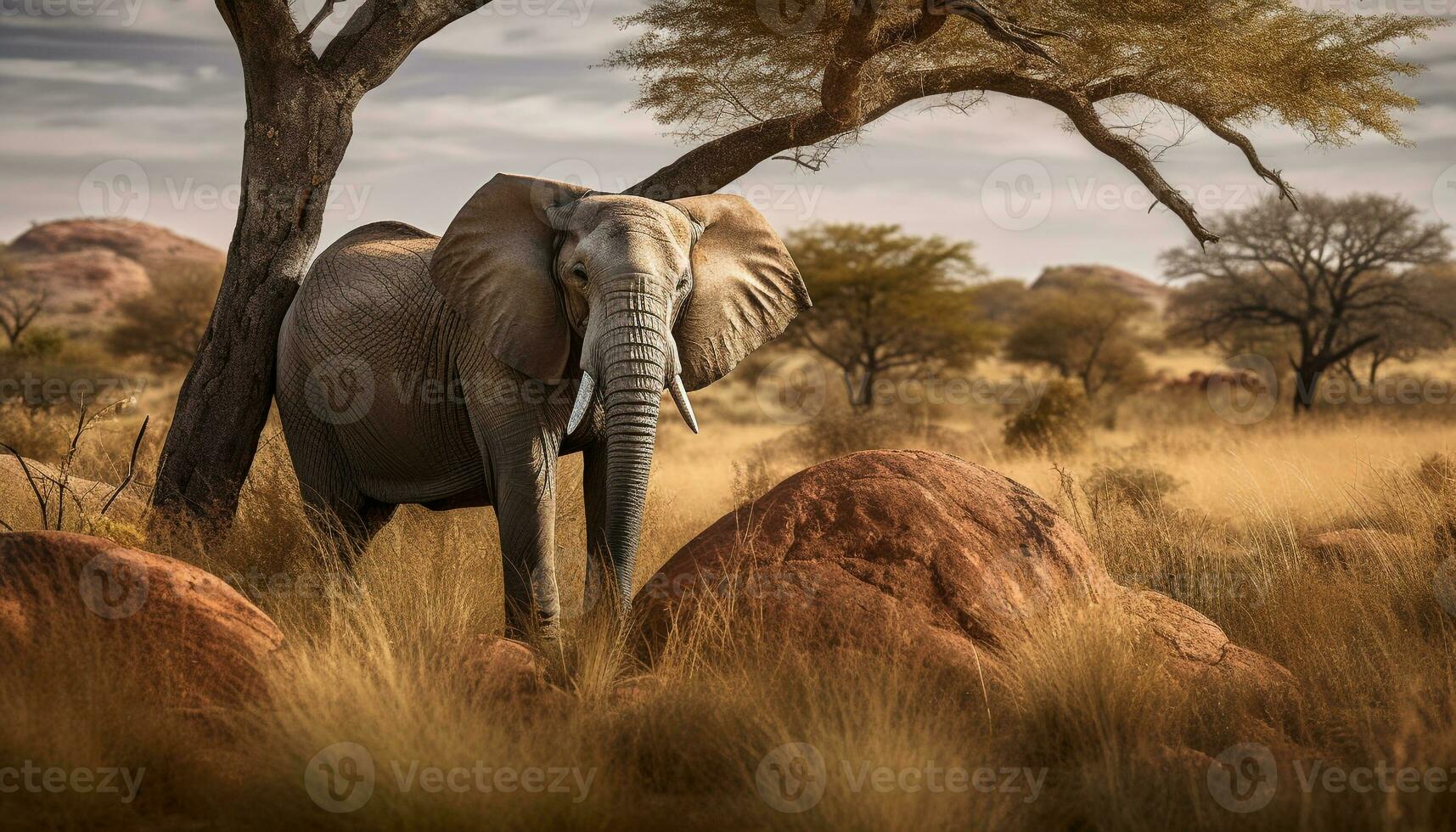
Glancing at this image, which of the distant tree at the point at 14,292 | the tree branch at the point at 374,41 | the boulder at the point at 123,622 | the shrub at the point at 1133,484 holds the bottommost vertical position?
the shrub at the point at 1133,484

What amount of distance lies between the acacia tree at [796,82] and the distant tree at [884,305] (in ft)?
49.6

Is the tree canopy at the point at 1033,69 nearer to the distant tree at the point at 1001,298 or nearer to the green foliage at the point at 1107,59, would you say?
the green foliage at the point at 1107,59

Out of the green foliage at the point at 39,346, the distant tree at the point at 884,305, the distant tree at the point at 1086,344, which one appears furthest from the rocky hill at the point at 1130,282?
the green foliage at the point at 39,346

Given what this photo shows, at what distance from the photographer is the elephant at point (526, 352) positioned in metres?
4.80

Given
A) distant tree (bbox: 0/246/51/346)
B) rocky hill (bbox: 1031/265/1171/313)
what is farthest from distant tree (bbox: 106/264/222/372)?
rocky hill (bbox: 1031/265/1171/313)

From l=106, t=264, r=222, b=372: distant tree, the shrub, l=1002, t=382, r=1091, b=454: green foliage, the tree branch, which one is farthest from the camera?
l=106, t=264, r=222, b=372: distant tree

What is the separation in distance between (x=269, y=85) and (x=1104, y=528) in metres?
6.04

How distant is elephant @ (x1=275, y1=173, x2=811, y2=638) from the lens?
480 cm

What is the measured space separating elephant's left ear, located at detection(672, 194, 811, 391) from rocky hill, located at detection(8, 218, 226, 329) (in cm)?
5608

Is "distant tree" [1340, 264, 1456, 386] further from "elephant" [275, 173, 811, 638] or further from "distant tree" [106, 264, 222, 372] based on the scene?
"distant tree" [106, 264, 222, 372]

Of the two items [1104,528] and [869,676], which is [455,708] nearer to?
[869,676]

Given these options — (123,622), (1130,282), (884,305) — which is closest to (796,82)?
(123,622)

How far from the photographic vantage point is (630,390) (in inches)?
183

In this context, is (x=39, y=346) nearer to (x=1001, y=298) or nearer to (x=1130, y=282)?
(x=1001, y=298)
